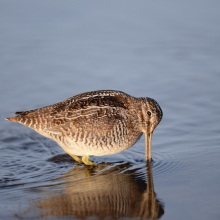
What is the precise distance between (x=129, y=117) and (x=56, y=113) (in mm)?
1316

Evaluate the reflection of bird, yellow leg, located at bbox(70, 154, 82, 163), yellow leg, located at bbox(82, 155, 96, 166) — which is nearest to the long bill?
the reflection of bird

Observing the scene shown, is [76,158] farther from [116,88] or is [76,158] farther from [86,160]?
[116,88]

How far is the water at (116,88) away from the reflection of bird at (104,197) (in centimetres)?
2

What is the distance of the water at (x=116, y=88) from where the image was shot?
871 cm

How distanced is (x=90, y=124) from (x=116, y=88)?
3.23 meters

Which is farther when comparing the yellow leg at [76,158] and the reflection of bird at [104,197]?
the yellow leg at [76,158]

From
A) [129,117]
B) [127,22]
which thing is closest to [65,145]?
[129,117]

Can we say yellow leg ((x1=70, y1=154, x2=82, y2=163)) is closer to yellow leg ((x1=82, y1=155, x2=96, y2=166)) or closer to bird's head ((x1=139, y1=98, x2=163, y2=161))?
yellow leg ((x1=82, y1=155, x2=96, y2=166))

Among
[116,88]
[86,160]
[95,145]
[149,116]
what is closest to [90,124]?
[95,145]

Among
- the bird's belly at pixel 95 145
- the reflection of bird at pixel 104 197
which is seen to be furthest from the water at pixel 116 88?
the bird's belly at pixel 95 145

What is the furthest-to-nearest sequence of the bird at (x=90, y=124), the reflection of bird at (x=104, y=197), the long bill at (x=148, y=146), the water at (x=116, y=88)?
the long bill at (x=148, y=146)
the bird at (x=90, y=124)
the water at (x=116, y=88)
the reflection of bird at (x=104, y=197)

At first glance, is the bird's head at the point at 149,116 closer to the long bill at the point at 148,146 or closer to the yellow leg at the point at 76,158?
the long bill at the point at 148,146

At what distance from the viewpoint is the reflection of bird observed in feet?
27.1

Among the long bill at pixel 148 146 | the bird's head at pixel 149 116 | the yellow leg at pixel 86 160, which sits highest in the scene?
the bird's head at pixel 149 116
